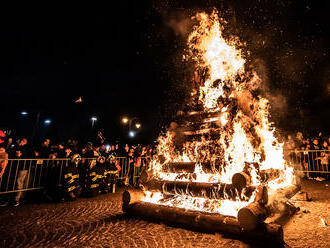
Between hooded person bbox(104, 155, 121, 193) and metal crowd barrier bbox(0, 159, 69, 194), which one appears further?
hooded person bbox(104, 155, 121, 193)

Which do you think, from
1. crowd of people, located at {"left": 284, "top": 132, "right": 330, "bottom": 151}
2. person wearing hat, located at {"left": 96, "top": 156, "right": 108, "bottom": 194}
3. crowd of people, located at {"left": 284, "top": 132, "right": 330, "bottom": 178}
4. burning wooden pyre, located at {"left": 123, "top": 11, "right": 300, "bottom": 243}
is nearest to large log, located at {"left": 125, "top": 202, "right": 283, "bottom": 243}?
burning wooden pyre, located at {"left": 123, "top": 11, "right": 300, "bottom": 243}

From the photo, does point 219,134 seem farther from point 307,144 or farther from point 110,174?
point 307,144

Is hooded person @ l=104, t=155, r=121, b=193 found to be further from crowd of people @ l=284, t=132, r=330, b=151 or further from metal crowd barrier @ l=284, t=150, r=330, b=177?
crowd of people @ l=284, t=132, r=330, b=151

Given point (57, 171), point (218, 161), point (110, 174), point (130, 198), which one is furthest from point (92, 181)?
point (218, 161)

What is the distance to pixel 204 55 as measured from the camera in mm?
9461

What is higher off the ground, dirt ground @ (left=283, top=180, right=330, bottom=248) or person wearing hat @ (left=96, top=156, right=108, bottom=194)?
person wearing hat @ (left=96, top=156, right=108, bottom=194)

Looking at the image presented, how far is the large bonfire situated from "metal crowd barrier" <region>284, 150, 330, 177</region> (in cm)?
538

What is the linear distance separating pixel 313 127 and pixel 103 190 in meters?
24.7

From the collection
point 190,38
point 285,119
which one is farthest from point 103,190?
point 285,119

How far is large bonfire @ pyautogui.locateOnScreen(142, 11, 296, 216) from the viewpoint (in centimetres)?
619

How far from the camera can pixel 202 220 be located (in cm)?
462

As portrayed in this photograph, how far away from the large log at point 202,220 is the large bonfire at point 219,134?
2.37 ft

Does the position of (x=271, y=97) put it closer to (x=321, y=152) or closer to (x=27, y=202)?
(x=321, y=152)

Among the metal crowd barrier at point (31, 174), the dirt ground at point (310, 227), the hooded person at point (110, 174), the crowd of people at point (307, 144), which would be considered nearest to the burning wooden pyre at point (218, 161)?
the dirt ground at point (310, 227)
